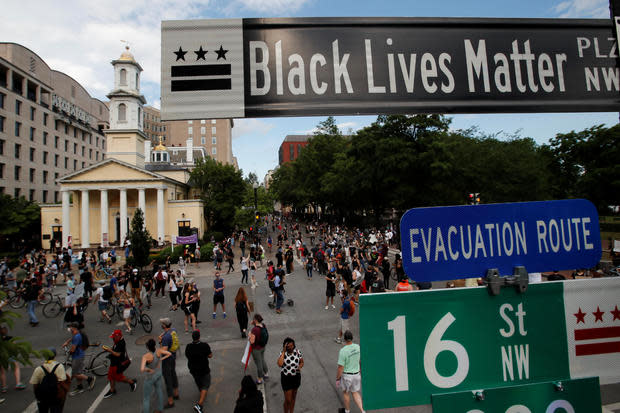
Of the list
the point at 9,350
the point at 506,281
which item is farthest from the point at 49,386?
the point at 506,281

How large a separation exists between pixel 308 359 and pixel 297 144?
12571 cm

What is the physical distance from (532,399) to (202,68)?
276 centimetres

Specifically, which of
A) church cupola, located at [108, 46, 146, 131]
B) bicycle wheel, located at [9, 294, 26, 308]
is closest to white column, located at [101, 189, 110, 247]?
church cupola, located at [108, 46, 146, 131]

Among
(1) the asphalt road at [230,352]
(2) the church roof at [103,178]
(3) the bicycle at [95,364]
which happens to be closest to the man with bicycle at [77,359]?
(1) the asphalt road at [230,352]

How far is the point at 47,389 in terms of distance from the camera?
5.79 m

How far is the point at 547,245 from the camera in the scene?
1.75 meters

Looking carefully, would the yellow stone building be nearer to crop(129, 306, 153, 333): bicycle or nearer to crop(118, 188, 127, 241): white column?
crop(118, 188, 127, 241): white column

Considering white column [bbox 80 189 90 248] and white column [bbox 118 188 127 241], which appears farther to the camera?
white column [bbox 118 188 127 241]

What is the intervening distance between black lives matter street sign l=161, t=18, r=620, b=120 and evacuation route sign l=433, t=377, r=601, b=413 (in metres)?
1.71

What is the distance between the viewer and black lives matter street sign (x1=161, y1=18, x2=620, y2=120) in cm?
215

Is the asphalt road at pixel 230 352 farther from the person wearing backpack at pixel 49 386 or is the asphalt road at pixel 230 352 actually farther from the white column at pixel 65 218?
the white column at pixel 65 218

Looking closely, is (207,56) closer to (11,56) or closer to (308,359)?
(308,359)

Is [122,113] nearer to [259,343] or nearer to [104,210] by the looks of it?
[104,210]

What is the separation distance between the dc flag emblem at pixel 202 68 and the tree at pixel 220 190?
43830 millimetres
